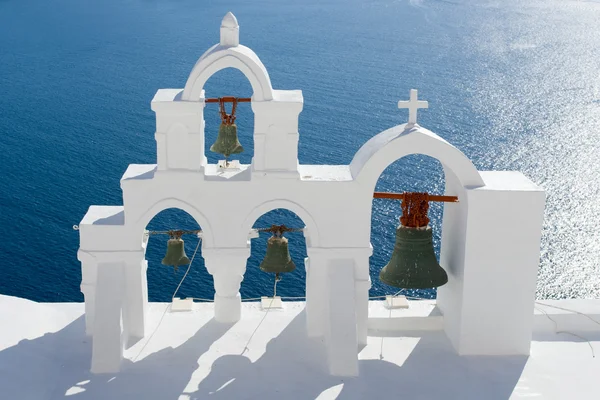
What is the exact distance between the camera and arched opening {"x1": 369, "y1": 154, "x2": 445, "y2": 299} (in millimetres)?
29953

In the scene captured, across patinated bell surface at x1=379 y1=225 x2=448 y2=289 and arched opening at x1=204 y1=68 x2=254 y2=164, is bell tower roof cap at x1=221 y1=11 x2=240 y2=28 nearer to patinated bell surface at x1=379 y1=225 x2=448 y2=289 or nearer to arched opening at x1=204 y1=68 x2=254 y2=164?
patinated bell surface at x1=379 y1=225 x2=448 y2=289

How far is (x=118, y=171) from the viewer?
40.0m

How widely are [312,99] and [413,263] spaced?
116 ft

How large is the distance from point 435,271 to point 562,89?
1658 inches

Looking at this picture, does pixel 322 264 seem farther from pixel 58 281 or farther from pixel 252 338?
pixel 58 281

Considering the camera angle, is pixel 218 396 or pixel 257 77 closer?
pixel 218 396

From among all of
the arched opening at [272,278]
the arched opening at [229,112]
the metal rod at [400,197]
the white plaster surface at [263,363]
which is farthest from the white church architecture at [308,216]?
the arched opening at [229,112]

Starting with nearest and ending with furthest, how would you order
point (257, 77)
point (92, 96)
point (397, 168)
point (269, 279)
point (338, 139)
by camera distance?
point (257, 77) → point (269, 279) → point (397, 168) → point (338, 139) → point (92, 96)

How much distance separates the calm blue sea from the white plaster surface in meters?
12.6

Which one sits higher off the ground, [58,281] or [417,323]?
[417,323]

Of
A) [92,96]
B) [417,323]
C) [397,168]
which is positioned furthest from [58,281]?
[92,96]

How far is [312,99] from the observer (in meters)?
49.2

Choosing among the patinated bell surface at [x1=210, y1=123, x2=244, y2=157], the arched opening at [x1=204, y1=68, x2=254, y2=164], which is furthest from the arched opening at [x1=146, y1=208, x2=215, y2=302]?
the patinated bell surface at [x1=210, y1=123, x2=244, y2=157]

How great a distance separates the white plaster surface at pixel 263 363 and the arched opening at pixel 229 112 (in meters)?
16.8
